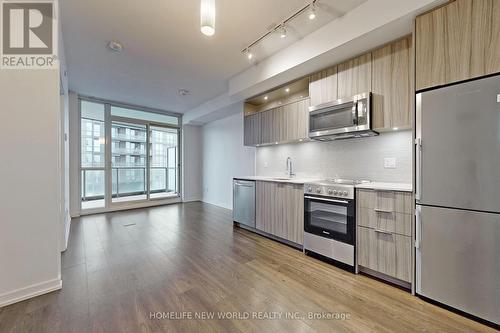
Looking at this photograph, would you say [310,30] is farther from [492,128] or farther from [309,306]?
[309,306]

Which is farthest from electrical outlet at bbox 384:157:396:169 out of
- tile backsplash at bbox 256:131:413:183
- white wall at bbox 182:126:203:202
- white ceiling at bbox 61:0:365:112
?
white wall at bbox 182:126:203:202

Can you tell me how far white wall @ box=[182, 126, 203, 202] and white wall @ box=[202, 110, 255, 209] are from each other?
0.23 m

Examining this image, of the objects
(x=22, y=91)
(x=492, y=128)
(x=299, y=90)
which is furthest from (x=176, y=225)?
(x=492, y=128)

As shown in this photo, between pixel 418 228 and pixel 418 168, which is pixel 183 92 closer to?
pixel 418 168

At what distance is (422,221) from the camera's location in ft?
6.18

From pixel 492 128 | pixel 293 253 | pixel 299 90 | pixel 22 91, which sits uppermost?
pixel 299 90

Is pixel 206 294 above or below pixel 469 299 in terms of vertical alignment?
below

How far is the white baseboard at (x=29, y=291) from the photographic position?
5.99 ft

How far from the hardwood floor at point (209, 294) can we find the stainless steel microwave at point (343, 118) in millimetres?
1693

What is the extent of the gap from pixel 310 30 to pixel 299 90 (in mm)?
1156

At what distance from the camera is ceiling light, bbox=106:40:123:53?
283cm
